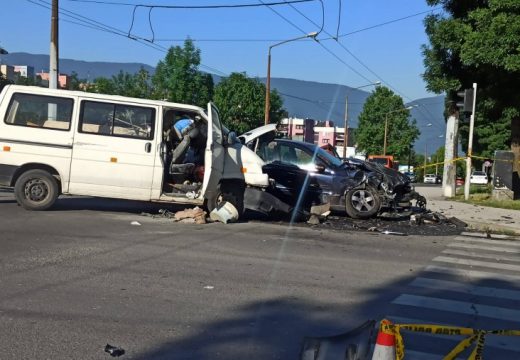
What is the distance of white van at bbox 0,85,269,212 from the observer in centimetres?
1065

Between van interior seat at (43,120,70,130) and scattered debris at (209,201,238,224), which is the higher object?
van interior seat at (43,120,70,130)

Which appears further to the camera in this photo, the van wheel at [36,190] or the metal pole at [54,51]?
the metal pole at [54,51]

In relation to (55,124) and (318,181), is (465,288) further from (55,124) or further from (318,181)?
(55,124)

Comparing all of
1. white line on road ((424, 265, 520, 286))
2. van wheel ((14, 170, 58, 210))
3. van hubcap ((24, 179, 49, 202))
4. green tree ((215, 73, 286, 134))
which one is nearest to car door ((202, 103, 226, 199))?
van wheel ((14, 170, 58, 210))

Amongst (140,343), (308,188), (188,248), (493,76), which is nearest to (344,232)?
(308,188)

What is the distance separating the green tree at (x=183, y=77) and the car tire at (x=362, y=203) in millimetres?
34437

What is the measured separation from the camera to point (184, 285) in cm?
629

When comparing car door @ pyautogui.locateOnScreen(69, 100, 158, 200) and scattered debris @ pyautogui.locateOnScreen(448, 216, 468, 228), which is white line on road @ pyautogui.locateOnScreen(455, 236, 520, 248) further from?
car door @ pyautogui.locateOnScreen(69, 100, 158, 200)

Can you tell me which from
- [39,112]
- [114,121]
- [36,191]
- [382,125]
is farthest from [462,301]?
[382,125]

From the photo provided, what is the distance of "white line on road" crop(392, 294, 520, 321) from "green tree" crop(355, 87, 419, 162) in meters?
66.0

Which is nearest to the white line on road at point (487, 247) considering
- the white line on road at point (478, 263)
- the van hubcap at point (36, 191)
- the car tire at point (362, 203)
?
the white line on road at point (478, 263)

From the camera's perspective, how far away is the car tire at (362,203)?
12.3m

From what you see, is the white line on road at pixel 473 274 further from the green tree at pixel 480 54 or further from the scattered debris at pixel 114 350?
the green tree at pixel 480 54

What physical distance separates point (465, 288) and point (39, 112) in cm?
814
